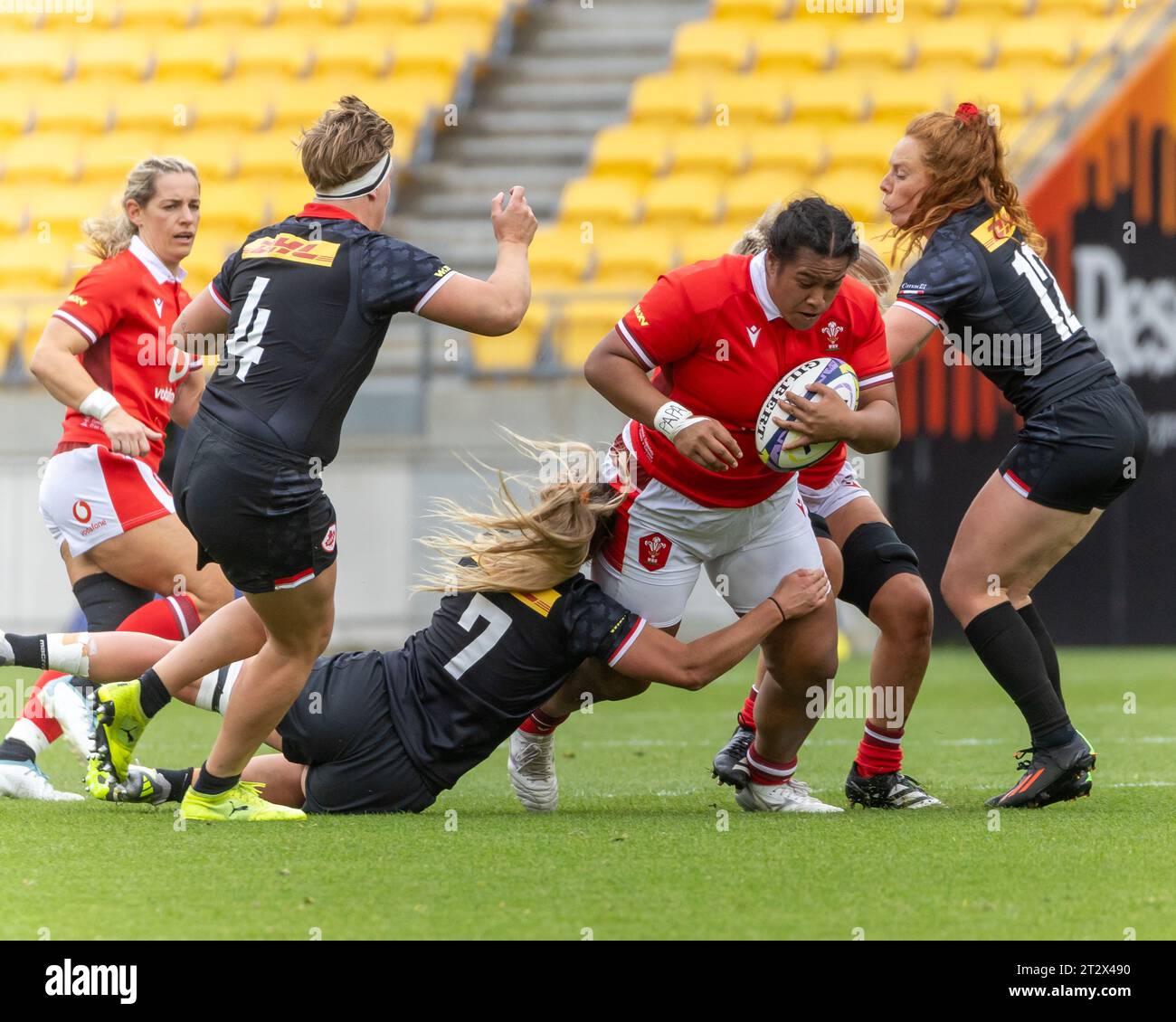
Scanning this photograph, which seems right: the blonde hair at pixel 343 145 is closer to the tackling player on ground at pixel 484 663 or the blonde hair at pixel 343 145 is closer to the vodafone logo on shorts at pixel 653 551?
the tackling player on ground at pixel 484 663

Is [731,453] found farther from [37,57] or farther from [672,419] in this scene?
[37,57]

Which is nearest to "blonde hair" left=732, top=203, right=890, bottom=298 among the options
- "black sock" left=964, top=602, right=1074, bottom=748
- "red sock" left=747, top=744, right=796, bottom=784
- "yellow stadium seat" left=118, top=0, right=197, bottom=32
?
"black sock" left=964, top=602, right=1074, bottom=748

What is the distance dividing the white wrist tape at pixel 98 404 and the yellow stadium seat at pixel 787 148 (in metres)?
8.76

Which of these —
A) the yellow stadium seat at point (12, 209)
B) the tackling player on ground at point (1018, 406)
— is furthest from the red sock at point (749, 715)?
the yellow stadium seat at point (12, 209)

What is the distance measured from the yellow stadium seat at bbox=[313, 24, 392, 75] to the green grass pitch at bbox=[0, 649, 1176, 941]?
32.5 ft

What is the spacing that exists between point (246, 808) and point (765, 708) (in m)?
1.52

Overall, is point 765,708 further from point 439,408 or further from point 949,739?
point 439,408

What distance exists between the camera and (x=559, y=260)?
12844 millimetres

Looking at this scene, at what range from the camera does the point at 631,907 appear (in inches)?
138

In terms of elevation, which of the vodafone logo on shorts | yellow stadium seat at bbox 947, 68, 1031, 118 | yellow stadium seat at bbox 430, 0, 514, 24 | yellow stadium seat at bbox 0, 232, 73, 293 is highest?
yellow stadium seat at bbox 430, 0, 514, 24

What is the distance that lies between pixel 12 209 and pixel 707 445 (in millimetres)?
11172

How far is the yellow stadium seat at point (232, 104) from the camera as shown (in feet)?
47.6

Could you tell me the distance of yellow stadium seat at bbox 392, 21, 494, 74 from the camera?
1466 cm

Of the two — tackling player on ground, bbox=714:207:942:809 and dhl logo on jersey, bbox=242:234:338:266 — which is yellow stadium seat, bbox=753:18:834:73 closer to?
tackling player on ground, bbox=714:207:942:809
